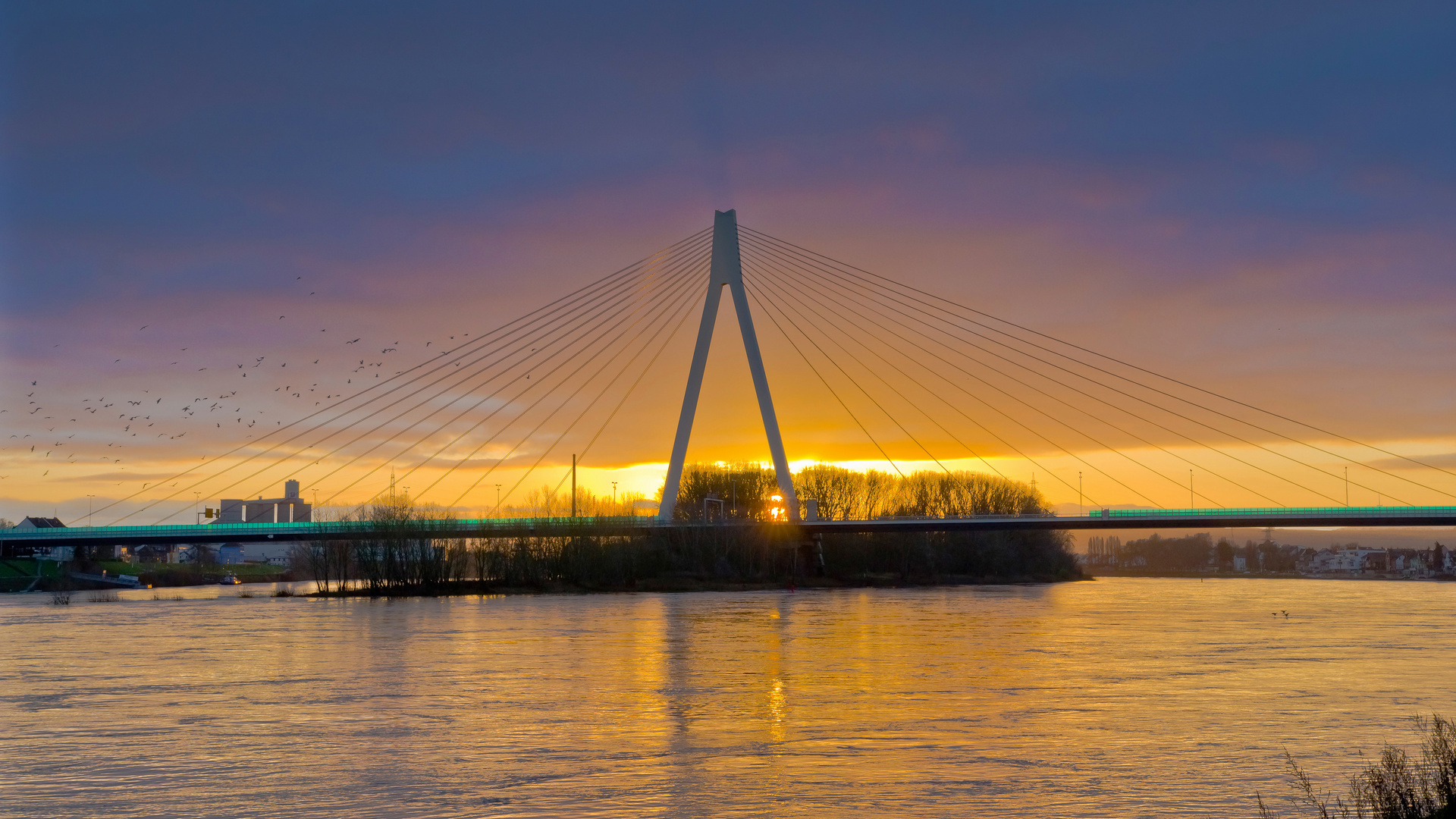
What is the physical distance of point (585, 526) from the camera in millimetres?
81250

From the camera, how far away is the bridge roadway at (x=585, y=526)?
7825cm

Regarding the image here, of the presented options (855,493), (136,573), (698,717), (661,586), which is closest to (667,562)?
(661,586)

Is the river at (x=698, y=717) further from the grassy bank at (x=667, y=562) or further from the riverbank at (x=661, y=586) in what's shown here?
the grassy bank at (x=667, y=562)

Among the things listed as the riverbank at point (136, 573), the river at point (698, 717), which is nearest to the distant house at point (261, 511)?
the riverbank at point (136, 573)

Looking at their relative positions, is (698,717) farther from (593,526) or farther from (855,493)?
(855,493)

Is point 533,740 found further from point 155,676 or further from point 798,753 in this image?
point 155,676

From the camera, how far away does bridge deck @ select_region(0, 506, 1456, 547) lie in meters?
78.4

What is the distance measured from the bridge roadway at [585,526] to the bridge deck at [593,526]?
53 millimetres

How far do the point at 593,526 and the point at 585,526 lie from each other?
65cm

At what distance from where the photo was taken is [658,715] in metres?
20.7

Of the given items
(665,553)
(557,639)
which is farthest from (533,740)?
(665,553)

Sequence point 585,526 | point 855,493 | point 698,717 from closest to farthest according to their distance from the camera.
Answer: point 698,717 → point 585,526 → point 855,493

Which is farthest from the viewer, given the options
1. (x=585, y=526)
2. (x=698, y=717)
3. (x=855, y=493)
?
(x=855, y=493)

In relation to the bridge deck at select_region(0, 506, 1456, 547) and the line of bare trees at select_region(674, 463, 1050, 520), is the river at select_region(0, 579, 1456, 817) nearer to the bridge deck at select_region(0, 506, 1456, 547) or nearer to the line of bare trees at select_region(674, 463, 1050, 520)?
the bridge deck at select_region(0, 506, 1456, 547)
